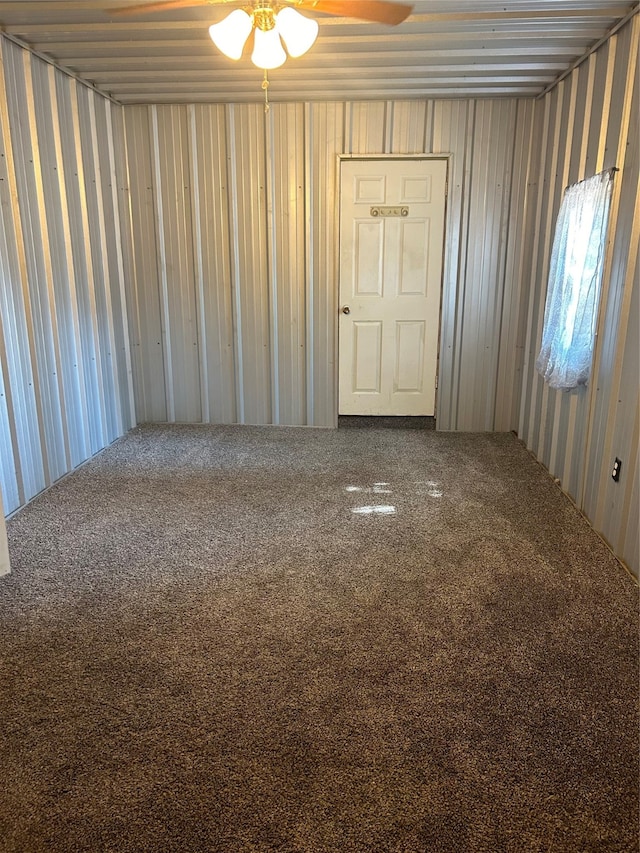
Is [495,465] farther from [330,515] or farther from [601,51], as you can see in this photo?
[601,51]

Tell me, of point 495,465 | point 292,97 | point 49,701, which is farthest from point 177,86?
point 49,701

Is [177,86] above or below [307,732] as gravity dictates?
above

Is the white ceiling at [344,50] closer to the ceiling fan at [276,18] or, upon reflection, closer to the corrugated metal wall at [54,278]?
the corrugated metal wall at [54,278]

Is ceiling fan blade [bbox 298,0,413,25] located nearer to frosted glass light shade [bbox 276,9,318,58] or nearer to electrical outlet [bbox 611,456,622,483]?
frosted glass light shade [bbox 276,9,318,58]

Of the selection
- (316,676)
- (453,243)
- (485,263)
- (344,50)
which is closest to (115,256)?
(344,50)

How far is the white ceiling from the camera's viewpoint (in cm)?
307

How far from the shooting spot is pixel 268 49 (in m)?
2.55

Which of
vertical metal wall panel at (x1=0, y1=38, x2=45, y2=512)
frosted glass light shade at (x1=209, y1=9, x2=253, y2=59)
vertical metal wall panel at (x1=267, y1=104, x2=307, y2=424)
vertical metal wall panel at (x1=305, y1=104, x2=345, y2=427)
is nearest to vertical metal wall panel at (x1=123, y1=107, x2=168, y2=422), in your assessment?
vertical metal wall panel at (x1=267, y1=104, x2=307, y2=424)

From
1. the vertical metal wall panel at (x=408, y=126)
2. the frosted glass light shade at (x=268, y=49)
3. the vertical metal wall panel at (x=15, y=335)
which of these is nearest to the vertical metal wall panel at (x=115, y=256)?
the vertical metal wall panel at (x=15, y=335)

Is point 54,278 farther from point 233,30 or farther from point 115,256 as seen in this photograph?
point 233,30

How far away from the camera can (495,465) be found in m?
4.41

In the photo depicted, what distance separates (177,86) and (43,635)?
389 centimetres

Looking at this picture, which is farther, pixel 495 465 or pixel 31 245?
pixel 495 465

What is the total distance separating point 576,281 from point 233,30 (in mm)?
2351
